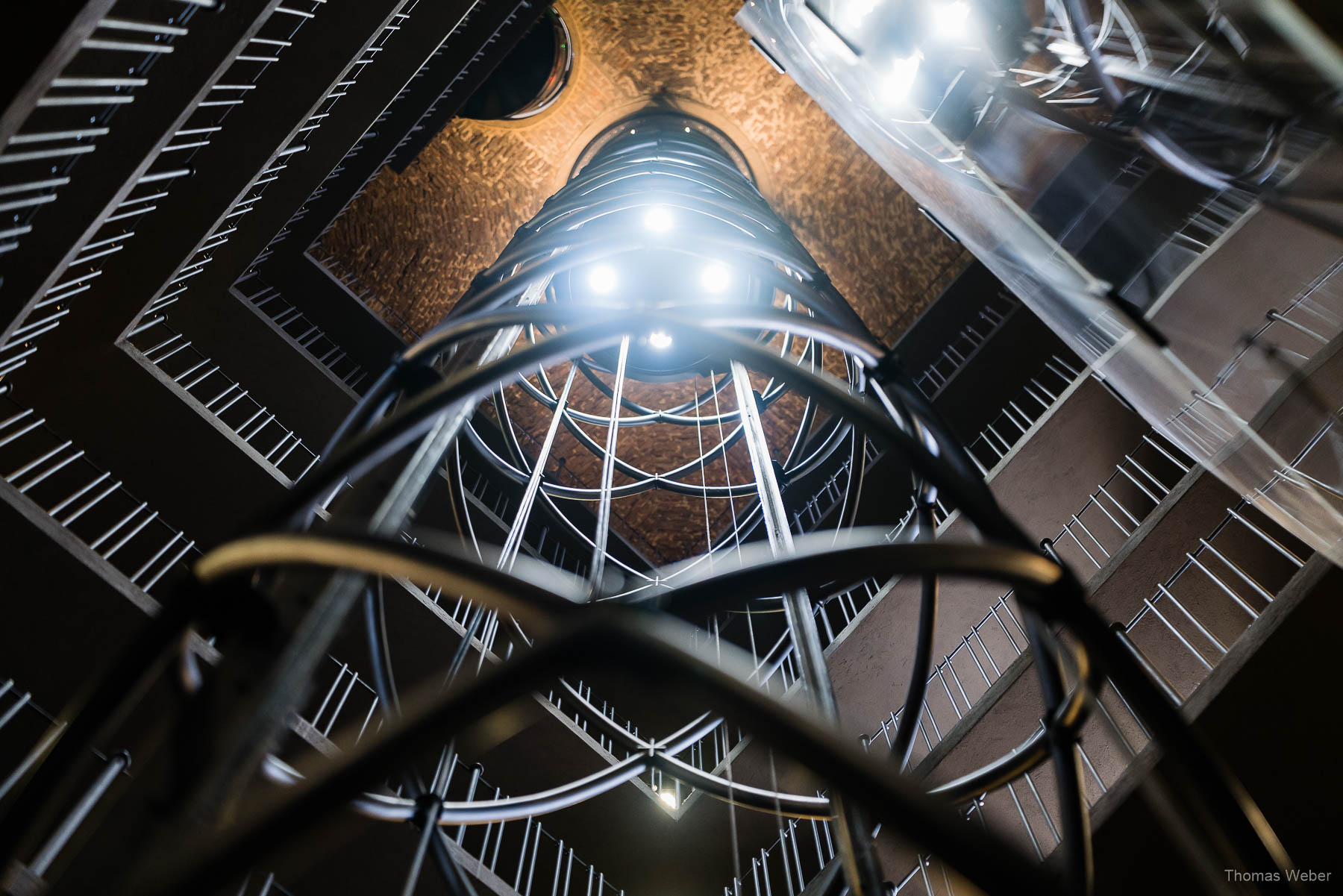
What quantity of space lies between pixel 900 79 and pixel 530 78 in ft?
21.7

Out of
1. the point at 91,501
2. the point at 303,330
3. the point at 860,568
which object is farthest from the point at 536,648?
the point at 303,330

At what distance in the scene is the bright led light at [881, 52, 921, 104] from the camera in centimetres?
421

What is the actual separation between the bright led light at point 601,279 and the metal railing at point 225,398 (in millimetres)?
3271

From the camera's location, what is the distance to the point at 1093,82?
3.34m

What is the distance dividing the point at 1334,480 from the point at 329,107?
7.46 metres

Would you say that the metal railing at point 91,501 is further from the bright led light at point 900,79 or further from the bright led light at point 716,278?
the bright led light at point 900,79

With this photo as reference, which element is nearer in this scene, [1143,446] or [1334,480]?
[1334,480]

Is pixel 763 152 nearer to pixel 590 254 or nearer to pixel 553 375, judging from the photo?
pixel 553 375

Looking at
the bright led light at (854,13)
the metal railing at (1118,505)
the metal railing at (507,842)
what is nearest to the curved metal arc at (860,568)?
the bright led light at (854,13)

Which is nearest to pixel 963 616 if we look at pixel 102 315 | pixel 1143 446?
pixel 1143 446

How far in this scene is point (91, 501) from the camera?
614 cm

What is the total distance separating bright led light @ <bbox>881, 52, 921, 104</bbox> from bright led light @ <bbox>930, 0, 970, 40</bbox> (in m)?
0.19

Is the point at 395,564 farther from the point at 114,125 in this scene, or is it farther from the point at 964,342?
the point at 964,342

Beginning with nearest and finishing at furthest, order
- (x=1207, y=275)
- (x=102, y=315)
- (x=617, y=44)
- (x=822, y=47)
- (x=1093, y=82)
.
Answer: (x=1207, y=275) → (x=1093, y=82) → (x=822, y=47) → (x=102, y=315) → (x=617, y=44)
